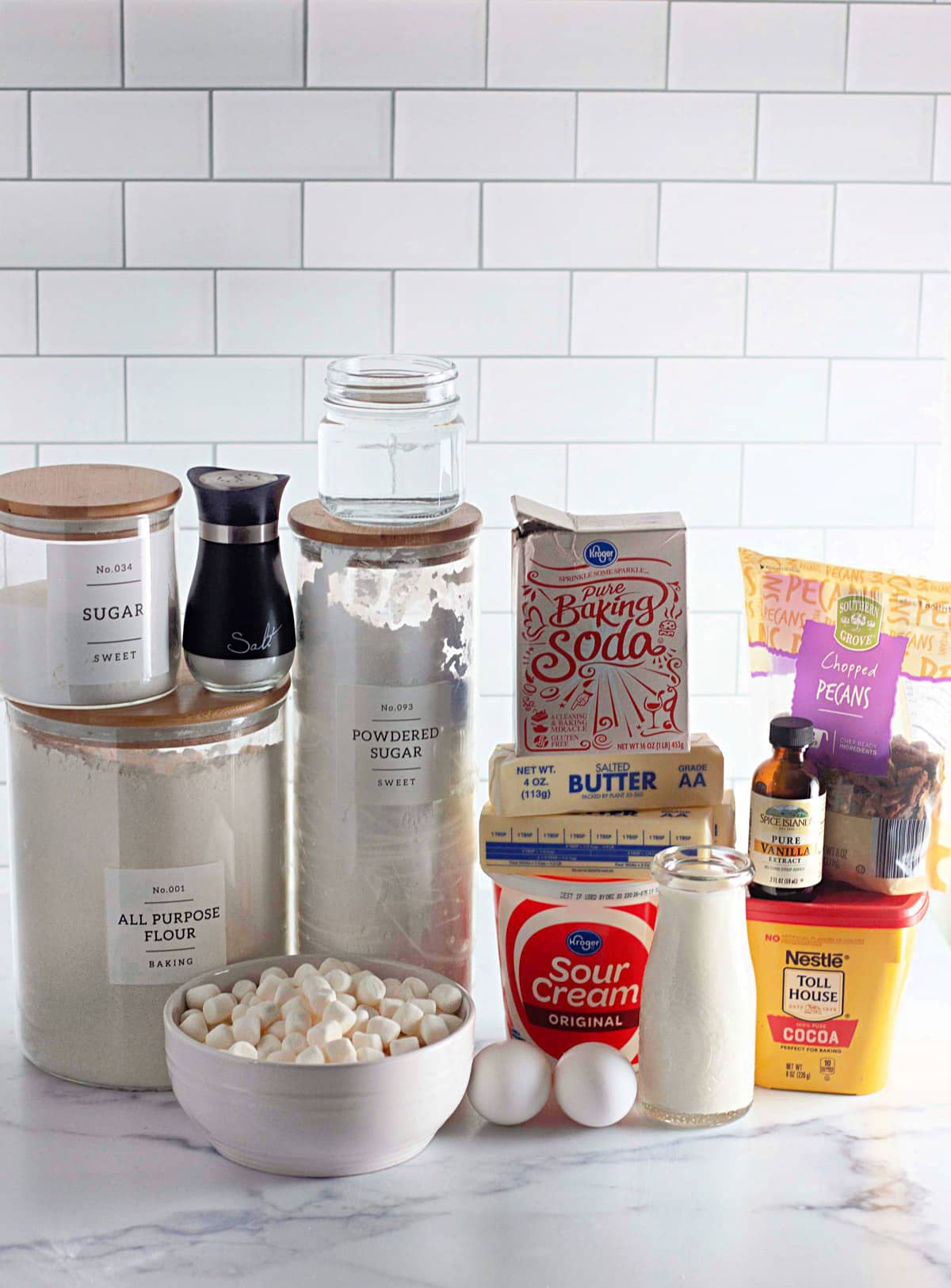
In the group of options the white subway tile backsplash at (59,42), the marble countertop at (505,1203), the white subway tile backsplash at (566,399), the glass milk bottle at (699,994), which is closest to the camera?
the marble countertop at (505,1203)

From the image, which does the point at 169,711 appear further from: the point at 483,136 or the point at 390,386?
the point at 483,136

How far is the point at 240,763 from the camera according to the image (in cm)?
95

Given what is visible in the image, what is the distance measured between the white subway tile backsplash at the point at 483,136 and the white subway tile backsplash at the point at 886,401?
0.35 meters

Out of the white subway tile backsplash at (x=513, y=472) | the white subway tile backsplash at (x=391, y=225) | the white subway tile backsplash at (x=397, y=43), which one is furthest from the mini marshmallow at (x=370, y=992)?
the white subway tile backsplash at (x=397, y=43)

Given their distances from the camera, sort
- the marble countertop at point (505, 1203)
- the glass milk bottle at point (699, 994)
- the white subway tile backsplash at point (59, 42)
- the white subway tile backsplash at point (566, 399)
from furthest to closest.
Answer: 1. the white subway tile backsplash at point (566, 399)
2. the white subway tile backsplash at point (59, 42)
3. the glass milk bottle at point (699, 994)
4. the marble countertop at point (505, 1203)

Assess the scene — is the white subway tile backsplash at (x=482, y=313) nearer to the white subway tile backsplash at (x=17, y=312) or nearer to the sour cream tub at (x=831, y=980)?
the white subway tile backsplash at (x=17, y=312)

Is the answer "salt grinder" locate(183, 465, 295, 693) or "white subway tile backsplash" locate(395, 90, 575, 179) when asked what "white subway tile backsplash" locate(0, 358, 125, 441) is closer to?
"white subway tile backsplash" locate(395, 90, 575, 179)

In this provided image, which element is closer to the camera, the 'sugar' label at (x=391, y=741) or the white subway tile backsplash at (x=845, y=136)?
the 'sugar' label at (x=391, y=741)

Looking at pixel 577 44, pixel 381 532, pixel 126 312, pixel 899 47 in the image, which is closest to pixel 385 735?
pixel 381 532

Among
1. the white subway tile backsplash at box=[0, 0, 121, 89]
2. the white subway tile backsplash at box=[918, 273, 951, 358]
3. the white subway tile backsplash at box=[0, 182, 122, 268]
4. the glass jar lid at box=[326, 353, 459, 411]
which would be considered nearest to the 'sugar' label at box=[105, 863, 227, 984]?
the glass jar lid at box=[326, 353, 459, 411]

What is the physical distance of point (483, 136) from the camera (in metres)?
1.33

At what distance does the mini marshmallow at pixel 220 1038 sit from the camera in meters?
0.85

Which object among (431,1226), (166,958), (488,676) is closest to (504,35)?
(488,676)

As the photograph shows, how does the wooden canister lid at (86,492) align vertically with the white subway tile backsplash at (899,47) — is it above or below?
below
